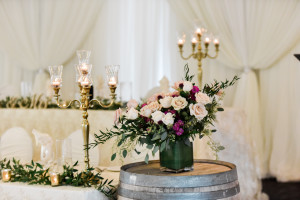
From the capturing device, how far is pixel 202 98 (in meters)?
3.05

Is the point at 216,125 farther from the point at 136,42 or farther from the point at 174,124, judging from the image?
the point at 136,42

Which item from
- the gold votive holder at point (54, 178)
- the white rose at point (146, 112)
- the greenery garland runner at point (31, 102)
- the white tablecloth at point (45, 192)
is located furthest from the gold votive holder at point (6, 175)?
the greenery garland runner at point (31, 102)

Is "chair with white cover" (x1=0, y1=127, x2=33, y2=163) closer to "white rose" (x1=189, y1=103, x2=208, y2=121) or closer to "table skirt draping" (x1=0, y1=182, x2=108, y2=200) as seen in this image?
"table skirt draping" (x1=0, y1=182, x2=108, y2=200)

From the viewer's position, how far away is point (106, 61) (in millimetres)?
8461

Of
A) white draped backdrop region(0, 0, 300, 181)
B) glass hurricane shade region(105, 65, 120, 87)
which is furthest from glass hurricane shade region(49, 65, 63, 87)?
white draped backdrop region(0, 0, 300, 181)

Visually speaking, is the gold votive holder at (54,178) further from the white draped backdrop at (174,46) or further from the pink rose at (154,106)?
the white draped backdrop at (174,46)

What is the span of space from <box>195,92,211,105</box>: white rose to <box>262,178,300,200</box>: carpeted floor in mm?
3529

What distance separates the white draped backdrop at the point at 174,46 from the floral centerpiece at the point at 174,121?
134 inches

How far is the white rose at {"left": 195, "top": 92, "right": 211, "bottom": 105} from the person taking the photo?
9.99 ft

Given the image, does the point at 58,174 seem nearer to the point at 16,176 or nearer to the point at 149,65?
the point at 16,176

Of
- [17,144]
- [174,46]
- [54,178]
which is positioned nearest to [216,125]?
[17,144]

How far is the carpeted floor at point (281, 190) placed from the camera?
6.21 metres

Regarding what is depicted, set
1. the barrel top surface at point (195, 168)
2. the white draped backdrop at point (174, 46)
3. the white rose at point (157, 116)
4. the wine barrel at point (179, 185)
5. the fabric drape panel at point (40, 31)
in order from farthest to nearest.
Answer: the fabric drape panel at point (40, 31)
the white draped backdrop at point (174, 46)
the barrel top surface at point (195, 168)
the white rose at point (157, 116)
the wine barrel at point (179, 185)

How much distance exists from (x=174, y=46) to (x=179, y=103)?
5.02 m
